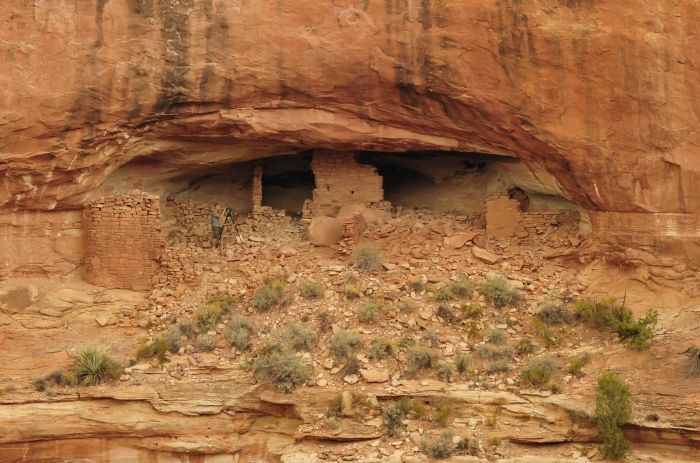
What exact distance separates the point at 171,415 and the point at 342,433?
2036 mm

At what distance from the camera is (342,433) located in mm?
10750

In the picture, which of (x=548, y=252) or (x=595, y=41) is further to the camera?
(x=548, y=252)

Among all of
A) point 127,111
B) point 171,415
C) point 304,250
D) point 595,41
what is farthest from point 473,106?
point 171,415

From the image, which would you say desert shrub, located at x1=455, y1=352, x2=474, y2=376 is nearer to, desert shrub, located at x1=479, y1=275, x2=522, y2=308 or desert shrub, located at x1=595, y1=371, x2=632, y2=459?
desert shrub, located at x1=479, y1=275, x2=522, y2=308

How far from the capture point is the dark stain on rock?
12227 mm

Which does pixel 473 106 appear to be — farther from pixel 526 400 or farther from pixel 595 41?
pixel 526 400

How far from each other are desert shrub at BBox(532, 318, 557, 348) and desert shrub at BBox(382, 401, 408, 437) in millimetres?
2084

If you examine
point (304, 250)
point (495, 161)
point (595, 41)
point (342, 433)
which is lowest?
point (342, 433)

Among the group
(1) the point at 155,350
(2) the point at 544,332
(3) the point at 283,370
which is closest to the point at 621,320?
(2) the point at 544,332

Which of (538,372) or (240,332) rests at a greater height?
(240,332)

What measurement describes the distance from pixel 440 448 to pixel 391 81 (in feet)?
15.7

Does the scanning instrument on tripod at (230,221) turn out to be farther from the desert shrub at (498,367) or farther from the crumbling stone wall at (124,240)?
the desert shrub at (498,367)

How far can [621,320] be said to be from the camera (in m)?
11.8

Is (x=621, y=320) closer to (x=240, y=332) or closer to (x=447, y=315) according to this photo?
(x=447, y=315)
